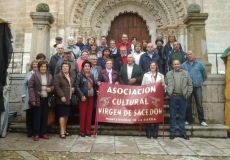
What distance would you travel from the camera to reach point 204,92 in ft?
25.6

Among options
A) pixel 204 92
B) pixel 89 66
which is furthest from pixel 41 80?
pixel 204 92

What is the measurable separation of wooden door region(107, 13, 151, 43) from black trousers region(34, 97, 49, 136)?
7.67 m

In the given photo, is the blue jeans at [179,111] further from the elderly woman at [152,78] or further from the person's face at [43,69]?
the person's face at [43,69]

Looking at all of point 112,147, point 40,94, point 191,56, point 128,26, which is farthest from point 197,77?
point 128,26

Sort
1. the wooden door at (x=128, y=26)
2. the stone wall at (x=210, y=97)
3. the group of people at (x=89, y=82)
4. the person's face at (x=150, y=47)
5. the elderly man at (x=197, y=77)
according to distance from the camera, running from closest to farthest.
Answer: the group of people at (x=89, y=82) → the elderly man at (x=197, y=77) → the person's face at (x=150, y=47) → the stone wall at (x=210, y=97) → the wooden door at (x=128, y=26)

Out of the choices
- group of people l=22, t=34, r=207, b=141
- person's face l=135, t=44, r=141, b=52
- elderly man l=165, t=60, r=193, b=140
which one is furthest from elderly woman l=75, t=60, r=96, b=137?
elderly man l=165, t=60, r=193, b=140

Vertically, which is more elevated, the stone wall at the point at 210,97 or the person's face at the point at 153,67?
the person's face at the point at 153,67

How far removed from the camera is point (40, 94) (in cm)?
625

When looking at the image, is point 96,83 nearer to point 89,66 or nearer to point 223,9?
point 89,66

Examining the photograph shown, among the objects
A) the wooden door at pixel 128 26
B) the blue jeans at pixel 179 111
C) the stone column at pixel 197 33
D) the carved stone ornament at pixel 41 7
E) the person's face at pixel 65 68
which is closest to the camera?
the person's face at pixel 65 68

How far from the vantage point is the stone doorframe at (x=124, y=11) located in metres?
12.2

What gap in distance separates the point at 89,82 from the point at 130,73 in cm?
116

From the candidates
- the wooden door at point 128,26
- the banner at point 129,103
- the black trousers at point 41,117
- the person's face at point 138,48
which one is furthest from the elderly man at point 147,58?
the wooden door at point 128,26

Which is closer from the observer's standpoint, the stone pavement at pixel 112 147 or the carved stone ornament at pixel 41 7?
the stone pavement at pixel 112 147
